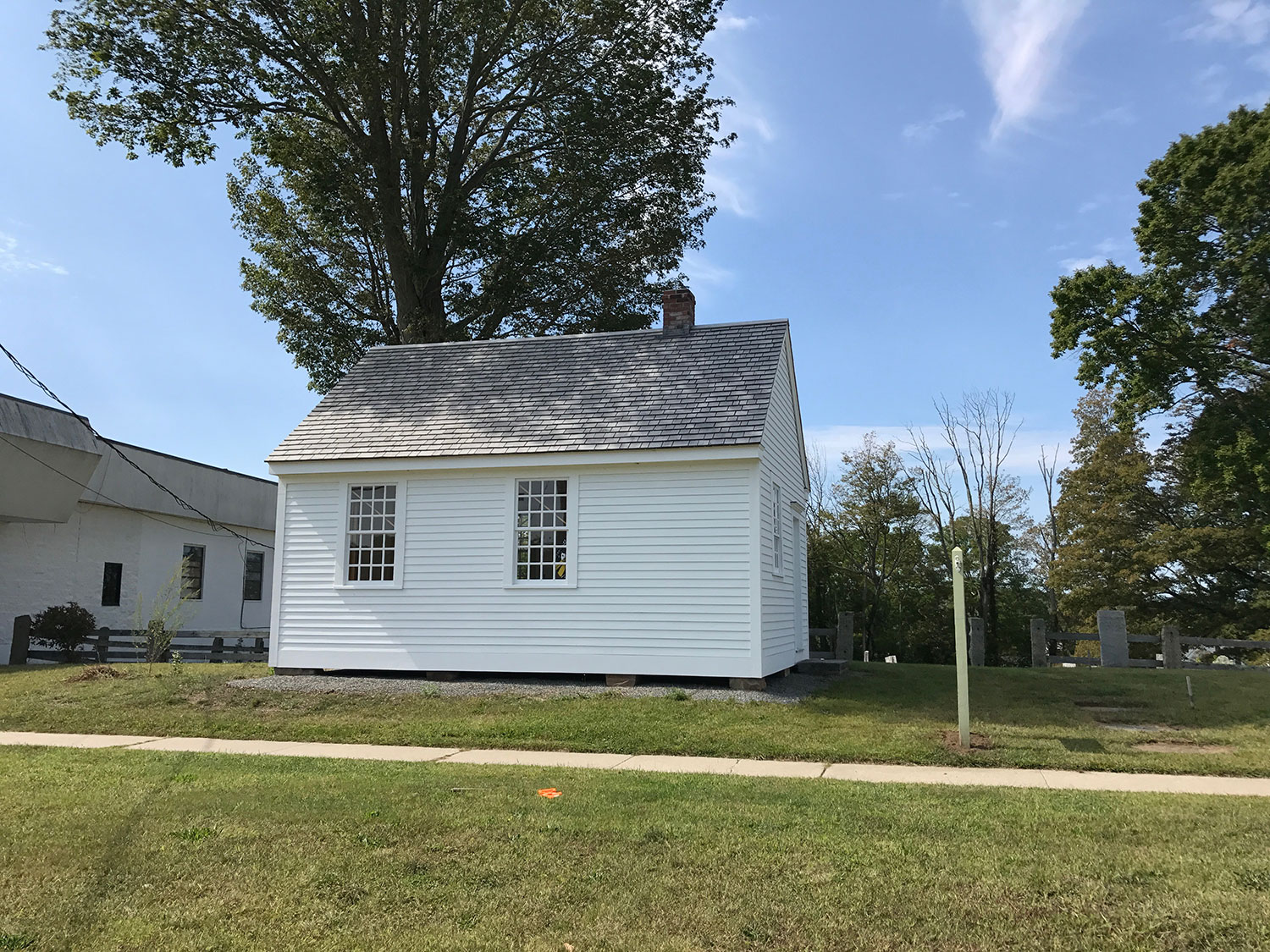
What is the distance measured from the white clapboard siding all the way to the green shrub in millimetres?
15620

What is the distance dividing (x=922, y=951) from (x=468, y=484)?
11696 mm

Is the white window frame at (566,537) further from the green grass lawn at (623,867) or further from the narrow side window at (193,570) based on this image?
the narrow side window at (193,570)

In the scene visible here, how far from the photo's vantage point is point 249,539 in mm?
28141

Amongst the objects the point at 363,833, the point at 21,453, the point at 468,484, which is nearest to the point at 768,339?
the point at 468,484

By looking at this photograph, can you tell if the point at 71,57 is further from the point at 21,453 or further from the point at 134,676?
the point at 134,676

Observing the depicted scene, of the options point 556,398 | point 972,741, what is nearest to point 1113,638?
point 972,741

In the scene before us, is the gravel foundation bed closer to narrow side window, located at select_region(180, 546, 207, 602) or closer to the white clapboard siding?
the white clapboard siding

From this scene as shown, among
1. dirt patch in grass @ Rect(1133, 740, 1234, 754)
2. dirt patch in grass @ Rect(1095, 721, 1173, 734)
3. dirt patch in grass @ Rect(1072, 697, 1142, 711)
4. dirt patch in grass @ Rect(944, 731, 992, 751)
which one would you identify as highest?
dirt patch in grass @ Rect(1072, 697, 1142, 711)

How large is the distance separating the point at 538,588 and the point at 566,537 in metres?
0.90

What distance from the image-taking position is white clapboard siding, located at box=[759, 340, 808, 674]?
1424 centimetres

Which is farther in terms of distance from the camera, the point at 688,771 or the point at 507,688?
the point at 507,688

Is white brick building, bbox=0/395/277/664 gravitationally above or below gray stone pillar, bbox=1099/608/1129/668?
above

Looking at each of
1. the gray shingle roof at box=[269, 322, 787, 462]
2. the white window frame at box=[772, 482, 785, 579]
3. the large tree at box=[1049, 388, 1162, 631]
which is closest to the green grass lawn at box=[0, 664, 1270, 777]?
the white window frame at box=[772, 482, 785, 579]

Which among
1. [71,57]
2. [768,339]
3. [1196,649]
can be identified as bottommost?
[1196,649]
